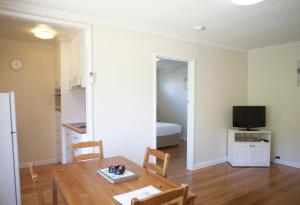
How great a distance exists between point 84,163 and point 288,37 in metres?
3.87

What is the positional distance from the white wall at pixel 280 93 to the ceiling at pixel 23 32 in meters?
3.82

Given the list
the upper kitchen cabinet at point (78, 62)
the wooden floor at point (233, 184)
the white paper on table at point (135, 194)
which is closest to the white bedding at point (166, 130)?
the wooden floor at point (233, 184)

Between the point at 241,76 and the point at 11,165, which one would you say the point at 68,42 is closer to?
the point at 11,165

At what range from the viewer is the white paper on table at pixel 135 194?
50.8 inches

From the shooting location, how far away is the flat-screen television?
4.23 m

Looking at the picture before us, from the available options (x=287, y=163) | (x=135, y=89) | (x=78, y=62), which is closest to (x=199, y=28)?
(x=135, y=89)

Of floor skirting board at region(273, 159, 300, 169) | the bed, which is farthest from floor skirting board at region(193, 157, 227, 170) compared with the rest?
the bed

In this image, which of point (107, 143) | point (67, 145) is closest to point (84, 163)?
point (107, 143)

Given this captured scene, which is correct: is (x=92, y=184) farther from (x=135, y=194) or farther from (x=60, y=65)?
(x=60, y=65)

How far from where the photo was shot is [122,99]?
120 inches

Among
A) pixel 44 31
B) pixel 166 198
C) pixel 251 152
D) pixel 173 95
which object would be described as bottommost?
pixel 251 152

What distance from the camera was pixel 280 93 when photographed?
169 inches

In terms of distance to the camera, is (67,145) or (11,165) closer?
(11,165)

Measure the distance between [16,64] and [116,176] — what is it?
138 inches
